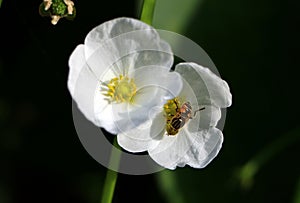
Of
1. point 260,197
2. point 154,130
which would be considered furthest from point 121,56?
point 260,197

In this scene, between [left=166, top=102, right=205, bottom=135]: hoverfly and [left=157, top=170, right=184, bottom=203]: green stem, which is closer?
[left=166, top=102, right=205, bottom=135]: hoverfly

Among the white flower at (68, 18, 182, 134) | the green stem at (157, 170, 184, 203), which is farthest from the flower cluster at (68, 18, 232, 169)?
the green stem at (157, 170, 184, 203)

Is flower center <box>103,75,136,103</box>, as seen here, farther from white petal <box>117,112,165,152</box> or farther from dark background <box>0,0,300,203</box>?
dark background <box>0,0,300,203</box>

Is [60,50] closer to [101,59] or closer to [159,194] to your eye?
[159,194]

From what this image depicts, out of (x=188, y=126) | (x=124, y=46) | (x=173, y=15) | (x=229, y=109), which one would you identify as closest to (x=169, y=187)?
(x=229, y=109)

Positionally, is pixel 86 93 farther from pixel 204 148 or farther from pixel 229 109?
pixel 229 109

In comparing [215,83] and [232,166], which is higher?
[215,83]
